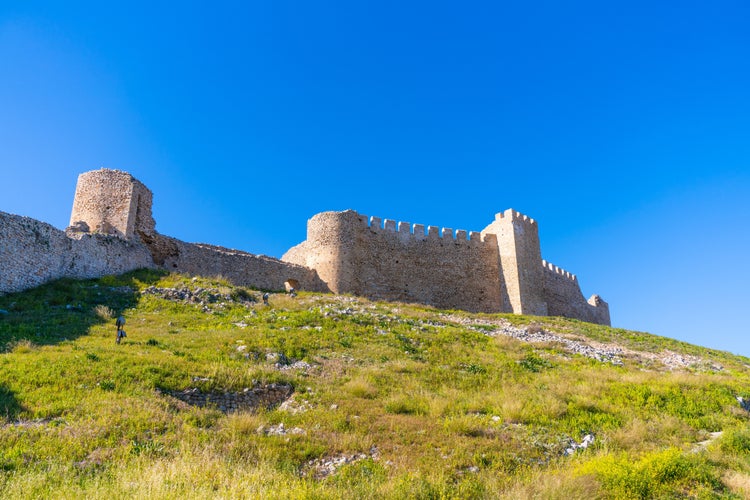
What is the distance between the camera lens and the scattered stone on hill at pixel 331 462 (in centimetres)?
588

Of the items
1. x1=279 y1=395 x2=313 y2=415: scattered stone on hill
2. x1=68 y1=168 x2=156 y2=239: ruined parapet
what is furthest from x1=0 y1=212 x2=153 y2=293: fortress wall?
x1=279 y1=395 x2=313 y2=415: scattered stone on hill

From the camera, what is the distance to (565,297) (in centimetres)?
3459

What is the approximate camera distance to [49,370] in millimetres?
8336

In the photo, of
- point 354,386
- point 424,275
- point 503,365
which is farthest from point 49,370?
point 424,275

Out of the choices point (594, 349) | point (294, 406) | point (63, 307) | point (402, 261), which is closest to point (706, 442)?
point (294, 406)

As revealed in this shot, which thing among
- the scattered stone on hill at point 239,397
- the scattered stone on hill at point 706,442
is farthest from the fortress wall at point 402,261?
the scattered stone on hill at point 706,442

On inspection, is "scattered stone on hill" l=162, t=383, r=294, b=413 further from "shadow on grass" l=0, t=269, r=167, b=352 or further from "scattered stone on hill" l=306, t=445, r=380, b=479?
"shadow on grass" l=0, t=269, r=167, b=352

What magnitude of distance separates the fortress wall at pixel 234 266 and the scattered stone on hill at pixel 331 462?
17002mm

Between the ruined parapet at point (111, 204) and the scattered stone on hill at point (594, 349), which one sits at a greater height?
the ruined parapet at point (111, 204)

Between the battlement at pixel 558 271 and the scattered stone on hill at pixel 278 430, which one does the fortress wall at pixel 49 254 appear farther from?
the battlement at pixel 558 271

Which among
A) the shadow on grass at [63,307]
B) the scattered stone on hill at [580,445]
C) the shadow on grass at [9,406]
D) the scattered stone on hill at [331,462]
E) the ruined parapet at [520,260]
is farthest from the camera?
the ruined parapet at [520,260]

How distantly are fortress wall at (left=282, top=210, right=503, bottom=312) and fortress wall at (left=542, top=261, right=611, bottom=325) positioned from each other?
15.7 ft

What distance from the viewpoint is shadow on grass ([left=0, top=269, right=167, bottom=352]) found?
11406 mm

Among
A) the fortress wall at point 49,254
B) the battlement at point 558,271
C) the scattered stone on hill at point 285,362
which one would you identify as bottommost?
the scattered stone on hill at point 285,362
